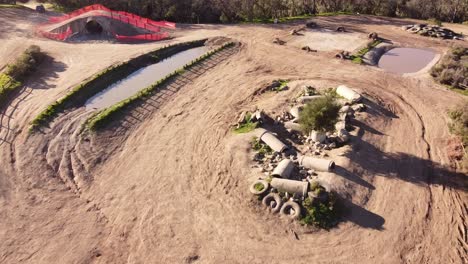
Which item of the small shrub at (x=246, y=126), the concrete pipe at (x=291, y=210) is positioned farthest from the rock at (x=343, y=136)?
the concrete pipe at (x=291, y=210)

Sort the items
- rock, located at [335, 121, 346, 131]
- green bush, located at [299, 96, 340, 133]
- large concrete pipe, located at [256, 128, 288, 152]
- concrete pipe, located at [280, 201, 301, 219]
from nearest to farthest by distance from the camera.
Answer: concrete pipe, located at [280, 201, 301, 219], green bush, located at [299, 96, 340, 133], large concrete pipe, located at [256, 128, 288, 152], rock, located at [335, 121, 346, 131]

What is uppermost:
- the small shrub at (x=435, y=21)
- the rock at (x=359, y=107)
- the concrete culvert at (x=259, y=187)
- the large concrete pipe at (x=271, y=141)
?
the small shrub at (x=435, y=21)

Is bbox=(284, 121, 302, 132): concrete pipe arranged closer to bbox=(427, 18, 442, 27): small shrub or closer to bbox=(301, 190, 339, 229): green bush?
bbox=(301, 190, 339, 229): green bush

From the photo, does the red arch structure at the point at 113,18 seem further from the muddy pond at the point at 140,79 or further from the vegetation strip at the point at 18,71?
the vegetation strip at the point at 18,71

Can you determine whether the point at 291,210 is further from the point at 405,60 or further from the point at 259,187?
the point at 405,60

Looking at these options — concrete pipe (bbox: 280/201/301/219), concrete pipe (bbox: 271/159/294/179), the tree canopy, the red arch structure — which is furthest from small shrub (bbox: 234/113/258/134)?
the tree canopy

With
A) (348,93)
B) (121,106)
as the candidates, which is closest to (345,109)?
(348,93)

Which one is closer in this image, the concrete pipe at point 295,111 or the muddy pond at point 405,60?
the concrete pipe at point 295,111
